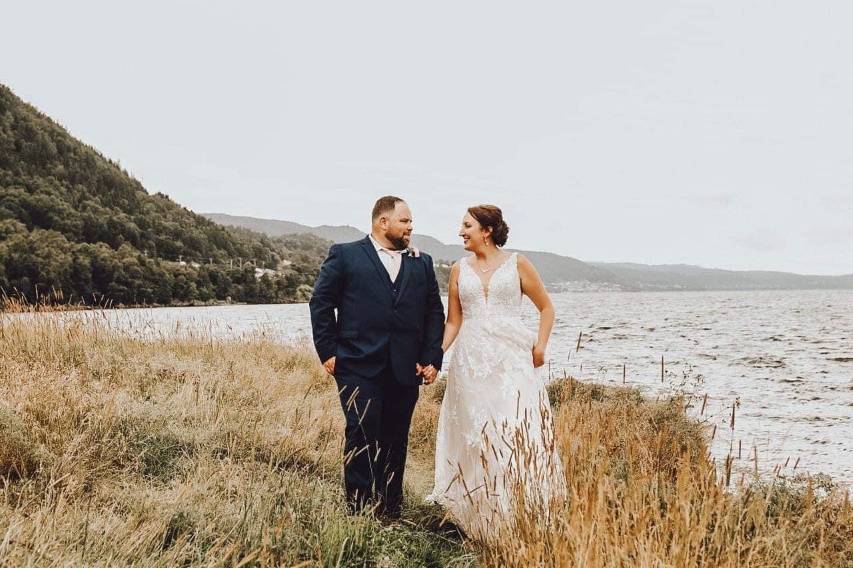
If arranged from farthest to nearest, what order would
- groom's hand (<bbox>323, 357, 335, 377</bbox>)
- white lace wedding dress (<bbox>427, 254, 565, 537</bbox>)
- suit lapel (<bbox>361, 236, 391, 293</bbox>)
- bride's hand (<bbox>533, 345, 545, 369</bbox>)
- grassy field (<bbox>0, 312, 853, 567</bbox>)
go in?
bride's hand (<bbox>533, 345, 545, 369</bbox>) < white lace wedding dress (<bbox>427, 254, 565, 537</bbox>) < suit lapel (<bbox>361, 236, 391, 293</bbox>) < groom's hand (<bbox>323, 357, 335, 377</bbox>) < grassy field (<bbox>0, 312, 853, 567</bbox>)

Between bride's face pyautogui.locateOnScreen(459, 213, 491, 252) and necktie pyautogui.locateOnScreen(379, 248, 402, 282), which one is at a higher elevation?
bride's face pyautogui.locateOnScreen(459, 213, 491, 252)

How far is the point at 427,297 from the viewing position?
4488 millimetres

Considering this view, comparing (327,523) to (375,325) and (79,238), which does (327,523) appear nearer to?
(375,325)

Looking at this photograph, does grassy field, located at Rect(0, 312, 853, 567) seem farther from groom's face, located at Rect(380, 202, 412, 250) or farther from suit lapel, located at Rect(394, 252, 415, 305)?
groom's face, located at Rect(380, 202, 412, 250)

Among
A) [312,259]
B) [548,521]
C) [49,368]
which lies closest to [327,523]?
[548,521]

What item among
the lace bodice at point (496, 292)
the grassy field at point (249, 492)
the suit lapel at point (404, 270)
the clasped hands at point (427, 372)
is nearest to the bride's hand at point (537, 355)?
the lace bodice at point (496, 292)

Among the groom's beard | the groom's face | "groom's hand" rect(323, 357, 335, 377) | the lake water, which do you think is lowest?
the lake water

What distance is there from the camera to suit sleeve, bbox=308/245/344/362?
4.07m

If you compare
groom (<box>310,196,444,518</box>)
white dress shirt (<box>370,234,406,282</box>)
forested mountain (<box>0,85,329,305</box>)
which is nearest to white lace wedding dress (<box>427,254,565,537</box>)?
groom (<box>310,196,444,518</box>)

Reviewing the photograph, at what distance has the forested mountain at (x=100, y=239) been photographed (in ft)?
169

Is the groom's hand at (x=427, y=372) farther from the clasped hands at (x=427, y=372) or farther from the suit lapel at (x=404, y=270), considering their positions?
the suit lapel at (x=404, y=270)

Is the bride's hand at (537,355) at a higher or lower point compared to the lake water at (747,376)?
higher

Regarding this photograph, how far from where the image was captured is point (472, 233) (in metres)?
4.86

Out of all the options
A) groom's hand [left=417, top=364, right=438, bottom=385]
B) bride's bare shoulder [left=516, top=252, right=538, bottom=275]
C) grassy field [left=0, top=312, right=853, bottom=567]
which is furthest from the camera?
bride's bare shoulder [left=516, top=252, right=538, bottom=275]
